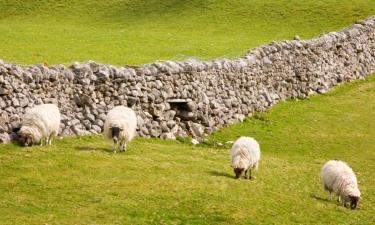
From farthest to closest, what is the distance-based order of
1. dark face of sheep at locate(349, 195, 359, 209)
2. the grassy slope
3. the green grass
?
the grassy slope, dark face of sheep at locate(349, 195, 359, 209), the green grass

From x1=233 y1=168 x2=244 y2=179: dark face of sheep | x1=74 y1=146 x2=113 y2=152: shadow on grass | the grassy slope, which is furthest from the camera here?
the grassy slope

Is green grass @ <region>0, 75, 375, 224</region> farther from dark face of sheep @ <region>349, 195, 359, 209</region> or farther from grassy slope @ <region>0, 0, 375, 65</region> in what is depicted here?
grassy slope @ <region>0, 0, 375, 65</region>

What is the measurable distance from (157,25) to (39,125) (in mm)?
27226

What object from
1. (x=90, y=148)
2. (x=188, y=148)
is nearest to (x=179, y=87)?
(x=188, y=148)

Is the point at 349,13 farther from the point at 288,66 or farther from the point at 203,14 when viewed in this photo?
the point at 288,66

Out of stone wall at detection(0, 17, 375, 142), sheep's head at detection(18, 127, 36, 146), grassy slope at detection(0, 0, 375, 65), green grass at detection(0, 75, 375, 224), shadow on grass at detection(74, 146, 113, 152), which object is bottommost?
green grass at detection(0, 75, 375, 224)

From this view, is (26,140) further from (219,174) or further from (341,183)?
(341,183)

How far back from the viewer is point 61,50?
34250 mm

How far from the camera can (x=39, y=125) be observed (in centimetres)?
2009

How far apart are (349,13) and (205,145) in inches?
1002

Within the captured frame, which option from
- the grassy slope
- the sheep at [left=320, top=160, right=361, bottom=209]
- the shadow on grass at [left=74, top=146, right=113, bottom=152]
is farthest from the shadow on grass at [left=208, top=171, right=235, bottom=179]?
the grassy slope

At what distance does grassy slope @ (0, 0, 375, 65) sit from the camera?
35562 mm

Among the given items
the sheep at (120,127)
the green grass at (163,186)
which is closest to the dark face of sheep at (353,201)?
the green grass at (163,186)

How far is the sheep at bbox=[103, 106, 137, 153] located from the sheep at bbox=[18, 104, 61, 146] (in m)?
1.33
